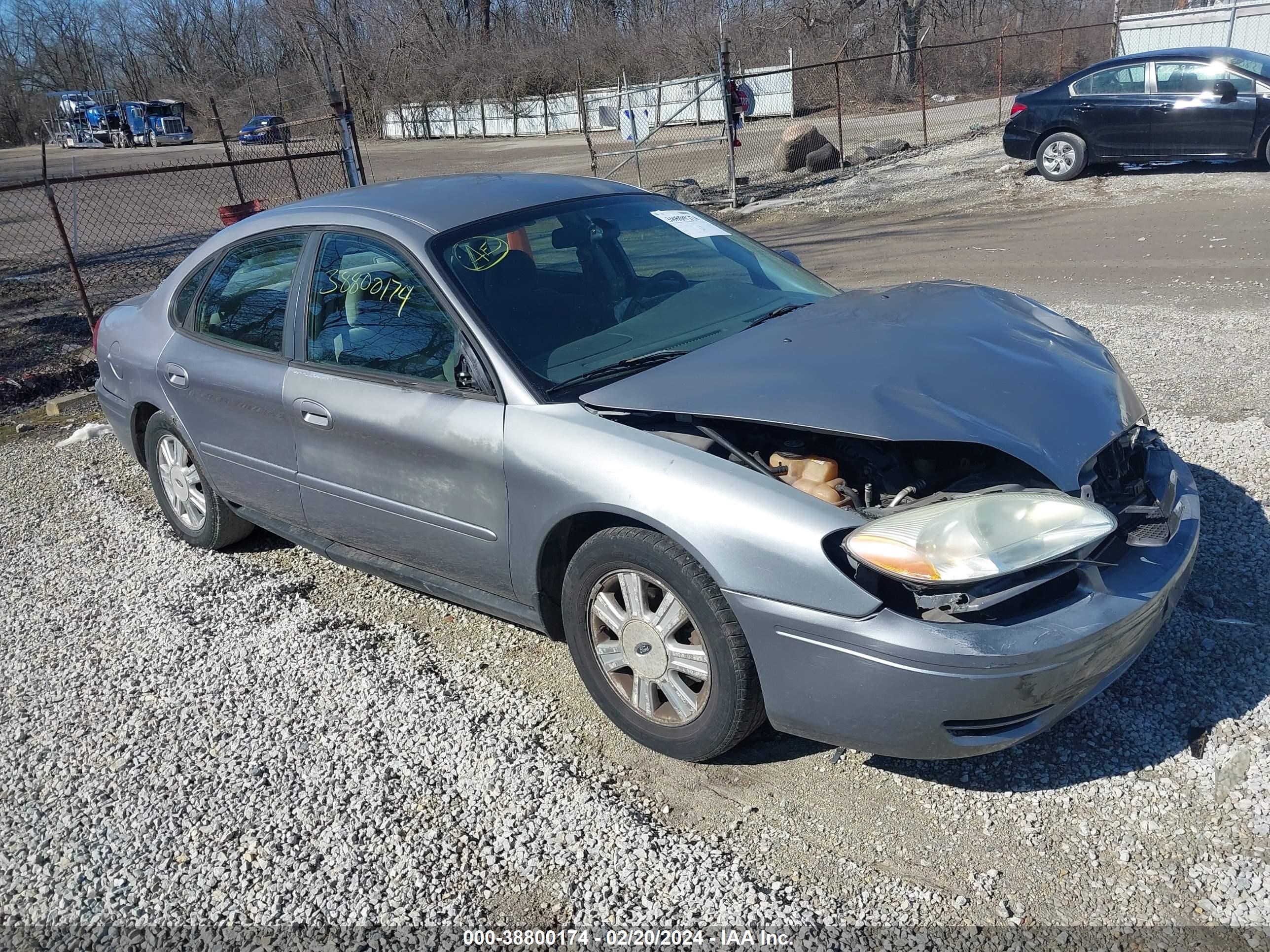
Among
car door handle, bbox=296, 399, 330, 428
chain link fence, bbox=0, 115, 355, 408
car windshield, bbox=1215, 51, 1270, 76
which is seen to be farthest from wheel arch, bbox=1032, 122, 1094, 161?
car door handle, bbox=296, 399, 330, 428

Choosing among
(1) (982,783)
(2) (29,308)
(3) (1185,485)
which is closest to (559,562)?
(1) (982,783)

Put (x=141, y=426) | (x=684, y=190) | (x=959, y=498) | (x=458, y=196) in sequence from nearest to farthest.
A: (x=959, y=498), (x=458, y=196), (x=141, y=426), (x=684, y=190)

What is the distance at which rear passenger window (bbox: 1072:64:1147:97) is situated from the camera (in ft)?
44.7

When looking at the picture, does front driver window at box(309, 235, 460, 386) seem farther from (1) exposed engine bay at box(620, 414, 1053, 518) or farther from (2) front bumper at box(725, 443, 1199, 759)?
(2) front bumper at box(725, 443, 1199, 759)

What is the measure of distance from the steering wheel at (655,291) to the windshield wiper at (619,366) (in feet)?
0.87

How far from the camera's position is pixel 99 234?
20.3 metres

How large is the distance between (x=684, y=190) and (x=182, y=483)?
13938 mm

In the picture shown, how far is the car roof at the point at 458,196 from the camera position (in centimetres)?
385

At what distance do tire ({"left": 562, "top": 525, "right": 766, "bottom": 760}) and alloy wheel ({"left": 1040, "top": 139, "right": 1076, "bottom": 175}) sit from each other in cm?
1375

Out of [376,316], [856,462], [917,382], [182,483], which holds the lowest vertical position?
[182,483]

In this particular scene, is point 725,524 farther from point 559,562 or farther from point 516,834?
point 516,834

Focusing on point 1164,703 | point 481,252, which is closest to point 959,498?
point 1164,703

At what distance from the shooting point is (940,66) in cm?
3619

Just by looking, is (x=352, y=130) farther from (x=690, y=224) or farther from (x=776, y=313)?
(x=776, y=313)
